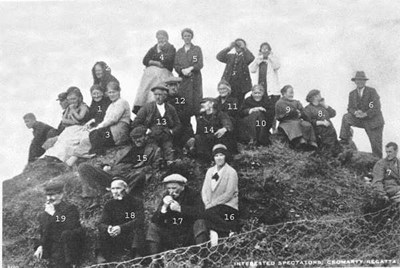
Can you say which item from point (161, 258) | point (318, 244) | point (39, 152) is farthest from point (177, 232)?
point (39, 152)

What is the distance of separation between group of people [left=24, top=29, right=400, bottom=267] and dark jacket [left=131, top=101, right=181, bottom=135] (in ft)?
0.05

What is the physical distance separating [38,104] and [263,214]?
3.95m

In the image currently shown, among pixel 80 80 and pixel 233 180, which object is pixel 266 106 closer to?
pixel 233 180

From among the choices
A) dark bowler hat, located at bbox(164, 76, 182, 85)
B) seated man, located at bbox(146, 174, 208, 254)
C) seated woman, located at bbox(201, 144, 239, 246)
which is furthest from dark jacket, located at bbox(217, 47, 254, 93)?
seated man, located at bbox(146, 174, 208, 254)

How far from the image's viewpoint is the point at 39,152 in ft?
33.5

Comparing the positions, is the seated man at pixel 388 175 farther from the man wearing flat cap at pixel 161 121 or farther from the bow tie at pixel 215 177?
the man wearing flat cap at pixel 161 121

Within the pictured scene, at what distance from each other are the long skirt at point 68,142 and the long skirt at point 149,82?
3.04ft

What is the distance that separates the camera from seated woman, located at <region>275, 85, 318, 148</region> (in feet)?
31.7

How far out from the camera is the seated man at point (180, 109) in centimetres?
970

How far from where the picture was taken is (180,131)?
967 cm
